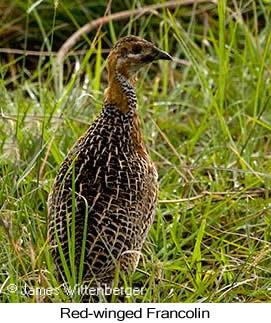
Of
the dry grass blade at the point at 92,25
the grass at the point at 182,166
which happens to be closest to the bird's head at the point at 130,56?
the grass at the point at 182,166

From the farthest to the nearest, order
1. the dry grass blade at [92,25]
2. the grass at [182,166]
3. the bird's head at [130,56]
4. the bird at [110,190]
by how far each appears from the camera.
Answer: the dry grass blade at [92,25], the bird's head at [130,56], the grass at [182,166], the bird at [110,190]

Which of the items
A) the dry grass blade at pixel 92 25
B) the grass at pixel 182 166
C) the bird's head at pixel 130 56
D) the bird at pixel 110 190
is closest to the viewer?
the bird at pixel 110 190

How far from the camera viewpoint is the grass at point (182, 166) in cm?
411

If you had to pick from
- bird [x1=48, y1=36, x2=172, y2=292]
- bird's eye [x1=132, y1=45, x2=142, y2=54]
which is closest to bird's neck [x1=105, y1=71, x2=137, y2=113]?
bird [x1=48, y1=36, x2=172, y2=292]

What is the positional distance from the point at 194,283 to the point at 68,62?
2.30 meters

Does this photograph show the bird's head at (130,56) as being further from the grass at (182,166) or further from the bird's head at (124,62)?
the grass at (182,166)

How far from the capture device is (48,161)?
16.5 feet

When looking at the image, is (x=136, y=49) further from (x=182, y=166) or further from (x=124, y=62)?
(x=182, y=166)

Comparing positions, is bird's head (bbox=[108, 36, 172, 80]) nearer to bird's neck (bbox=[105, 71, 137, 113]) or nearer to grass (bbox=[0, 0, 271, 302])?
bird's neck (bbox=[105, 71, 137, 113])

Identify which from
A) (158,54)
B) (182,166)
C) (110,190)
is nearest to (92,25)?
(182,166)

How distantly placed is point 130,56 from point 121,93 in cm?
15

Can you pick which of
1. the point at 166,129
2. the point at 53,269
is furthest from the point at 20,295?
the point at 166,129
